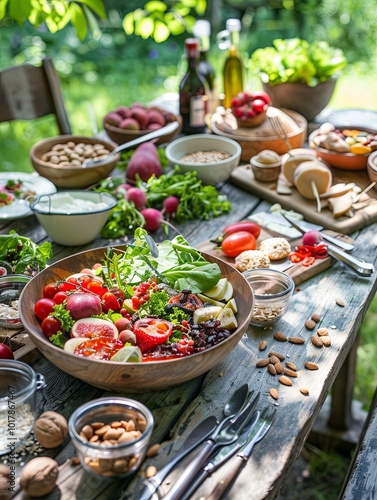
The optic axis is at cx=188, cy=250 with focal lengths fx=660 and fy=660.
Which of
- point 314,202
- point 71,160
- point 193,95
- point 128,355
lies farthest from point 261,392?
point 193,95

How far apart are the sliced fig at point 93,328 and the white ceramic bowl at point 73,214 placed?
655mm

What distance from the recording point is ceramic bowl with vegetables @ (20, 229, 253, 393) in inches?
61.4

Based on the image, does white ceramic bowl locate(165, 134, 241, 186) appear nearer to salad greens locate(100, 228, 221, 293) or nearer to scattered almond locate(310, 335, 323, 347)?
salad greens locate(100, 228, 221, 293)

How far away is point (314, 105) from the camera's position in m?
3.37

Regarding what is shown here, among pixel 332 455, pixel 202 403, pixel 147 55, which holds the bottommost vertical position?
pixel 332 455

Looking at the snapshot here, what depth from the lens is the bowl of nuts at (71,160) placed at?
2.71m

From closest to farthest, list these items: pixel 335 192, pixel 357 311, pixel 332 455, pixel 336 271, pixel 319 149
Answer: pixel 357 311 → pixel 336 271 → pixel 335 192 → pixel 319 149 → pixel 332 455

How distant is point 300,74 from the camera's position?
3283 mm

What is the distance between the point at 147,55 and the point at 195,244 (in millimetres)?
5013

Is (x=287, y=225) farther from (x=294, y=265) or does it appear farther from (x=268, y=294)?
(x=268, y=294)

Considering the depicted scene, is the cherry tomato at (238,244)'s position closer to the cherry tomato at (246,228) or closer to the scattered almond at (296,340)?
the cherry tomato at (246,228)

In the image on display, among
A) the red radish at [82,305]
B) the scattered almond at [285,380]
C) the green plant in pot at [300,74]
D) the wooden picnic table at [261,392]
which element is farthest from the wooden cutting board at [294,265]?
the green plant in pot at [300,74]

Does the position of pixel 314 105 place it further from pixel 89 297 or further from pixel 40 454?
pixel 40 454

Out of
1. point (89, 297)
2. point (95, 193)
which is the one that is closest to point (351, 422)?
point (95, 193)
